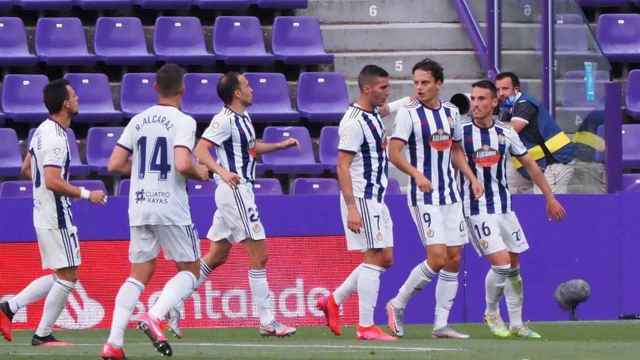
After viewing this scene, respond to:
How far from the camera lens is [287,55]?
19000mm

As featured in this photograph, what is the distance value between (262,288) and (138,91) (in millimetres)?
5519

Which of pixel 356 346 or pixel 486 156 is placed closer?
pixel 356 346

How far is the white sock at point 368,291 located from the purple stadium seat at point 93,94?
6334 mm

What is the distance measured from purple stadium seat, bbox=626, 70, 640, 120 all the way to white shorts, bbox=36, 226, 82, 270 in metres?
8.71

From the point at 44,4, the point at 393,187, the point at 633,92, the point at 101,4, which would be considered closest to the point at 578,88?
the point at 393,187

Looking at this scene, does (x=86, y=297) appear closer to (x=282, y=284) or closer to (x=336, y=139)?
(x=282, y=284)

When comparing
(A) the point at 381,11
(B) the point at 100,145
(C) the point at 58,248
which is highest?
(A) the point at 381,11

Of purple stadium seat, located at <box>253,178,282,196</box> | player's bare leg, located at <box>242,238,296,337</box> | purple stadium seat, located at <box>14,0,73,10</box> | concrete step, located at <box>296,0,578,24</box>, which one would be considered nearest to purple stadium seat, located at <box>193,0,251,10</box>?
concrete step, located at <box>296,0,578,24</box>

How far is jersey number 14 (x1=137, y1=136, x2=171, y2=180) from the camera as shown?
10.7 metres

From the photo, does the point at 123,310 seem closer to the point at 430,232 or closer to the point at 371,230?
the point at 371,230

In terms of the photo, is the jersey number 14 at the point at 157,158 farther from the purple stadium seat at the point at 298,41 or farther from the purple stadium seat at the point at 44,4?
the purple stadium seat at the point at 44,4

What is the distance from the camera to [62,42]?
18719mm

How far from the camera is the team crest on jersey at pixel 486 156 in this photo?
1309cm

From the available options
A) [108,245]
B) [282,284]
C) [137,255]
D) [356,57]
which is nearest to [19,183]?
A: [108,245]
